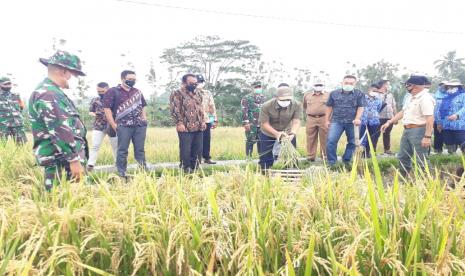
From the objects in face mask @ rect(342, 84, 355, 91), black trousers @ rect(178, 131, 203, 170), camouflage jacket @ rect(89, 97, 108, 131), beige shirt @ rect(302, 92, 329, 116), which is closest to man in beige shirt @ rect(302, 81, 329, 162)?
beige shirt @ rect(302, 92, 329, 116)

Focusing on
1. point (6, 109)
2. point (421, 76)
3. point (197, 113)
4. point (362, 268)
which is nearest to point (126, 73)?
point (197, 113)

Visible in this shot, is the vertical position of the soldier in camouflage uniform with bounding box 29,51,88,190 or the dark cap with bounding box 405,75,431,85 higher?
the dark cap with bounding box 405,75,431,85

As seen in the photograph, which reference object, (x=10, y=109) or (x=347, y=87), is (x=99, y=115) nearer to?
(x=10, y=109)

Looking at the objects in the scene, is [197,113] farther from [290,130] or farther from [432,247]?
[432,247]

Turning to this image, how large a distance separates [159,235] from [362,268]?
81cm

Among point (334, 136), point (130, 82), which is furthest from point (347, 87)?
point (130, 82)

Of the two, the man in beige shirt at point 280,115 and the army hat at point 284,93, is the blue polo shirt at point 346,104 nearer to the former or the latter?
the man in beige shirt at point 280,115

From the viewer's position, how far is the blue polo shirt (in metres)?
5.82

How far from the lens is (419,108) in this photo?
4445mm

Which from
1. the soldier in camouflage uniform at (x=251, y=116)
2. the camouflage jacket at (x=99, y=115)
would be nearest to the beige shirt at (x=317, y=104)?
the soldier in camouflage uniform at (x=251, y=116)

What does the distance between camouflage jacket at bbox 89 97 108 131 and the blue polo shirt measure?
3637 millimetres

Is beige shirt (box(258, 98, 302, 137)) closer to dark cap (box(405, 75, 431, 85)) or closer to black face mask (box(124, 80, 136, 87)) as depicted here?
dark cap (box(405, 75, 431, 85))

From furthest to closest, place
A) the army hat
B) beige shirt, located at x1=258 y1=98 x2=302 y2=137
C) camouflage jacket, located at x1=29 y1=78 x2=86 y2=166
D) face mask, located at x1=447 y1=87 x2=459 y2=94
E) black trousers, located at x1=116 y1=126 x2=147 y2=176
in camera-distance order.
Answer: face mask, located at x1=447 y1=87 x2=459 y2=94, black trousers, located at x1=116 y1=126 x2=147 y2=176, beige shirt, located at x1=258 y1=98 x2=302 y2=137, the army hat, camouflage jacket, located at x1=29 y1=78 x2=86 y2=166

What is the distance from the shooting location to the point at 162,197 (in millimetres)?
2156
